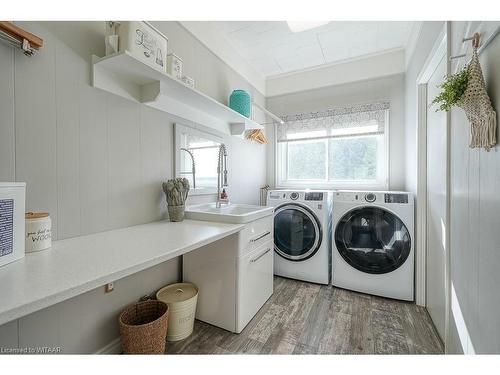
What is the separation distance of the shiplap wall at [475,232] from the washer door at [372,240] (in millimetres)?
748

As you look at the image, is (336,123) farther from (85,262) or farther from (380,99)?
(85,262)

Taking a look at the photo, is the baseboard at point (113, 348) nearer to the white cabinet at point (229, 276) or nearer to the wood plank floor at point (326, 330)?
the wood plank floor at point (326, 330)

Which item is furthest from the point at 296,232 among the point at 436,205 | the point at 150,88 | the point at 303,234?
the point at 150,88

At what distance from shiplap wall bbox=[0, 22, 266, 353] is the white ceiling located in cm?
93

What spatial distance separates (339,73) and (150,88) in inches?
94.6

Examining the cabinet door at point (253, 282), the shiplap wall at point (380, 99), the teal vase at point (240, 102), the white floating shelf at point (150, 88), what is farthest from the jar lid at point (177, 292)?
the shiplap wall at point (380, 99)

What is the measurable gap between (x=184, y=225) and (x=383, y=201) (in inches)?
72.0

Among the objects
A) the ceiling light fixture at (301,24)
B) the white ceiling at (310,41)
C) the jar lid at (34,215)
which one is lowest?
the jar lid at (34,215)

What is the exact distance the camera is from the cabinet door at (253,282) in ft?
5.11

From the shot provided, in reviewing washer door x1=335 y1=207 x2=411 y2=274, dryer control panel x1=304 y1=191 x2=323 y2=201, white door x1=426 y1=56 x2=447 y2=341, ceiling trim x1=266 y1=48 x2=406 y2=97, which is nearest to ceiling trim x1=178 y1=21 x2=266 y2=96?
ceiling trim x1=266 y1=48 x2=406 y2=97

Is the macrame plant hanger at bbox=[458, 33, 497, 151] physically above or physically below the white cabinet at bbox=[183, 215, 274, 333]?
above

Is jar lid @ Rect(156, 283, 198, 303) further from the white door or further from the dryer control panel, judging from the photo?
the white door

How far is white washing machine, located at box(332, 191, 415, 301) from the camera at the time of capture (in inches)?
78.4
